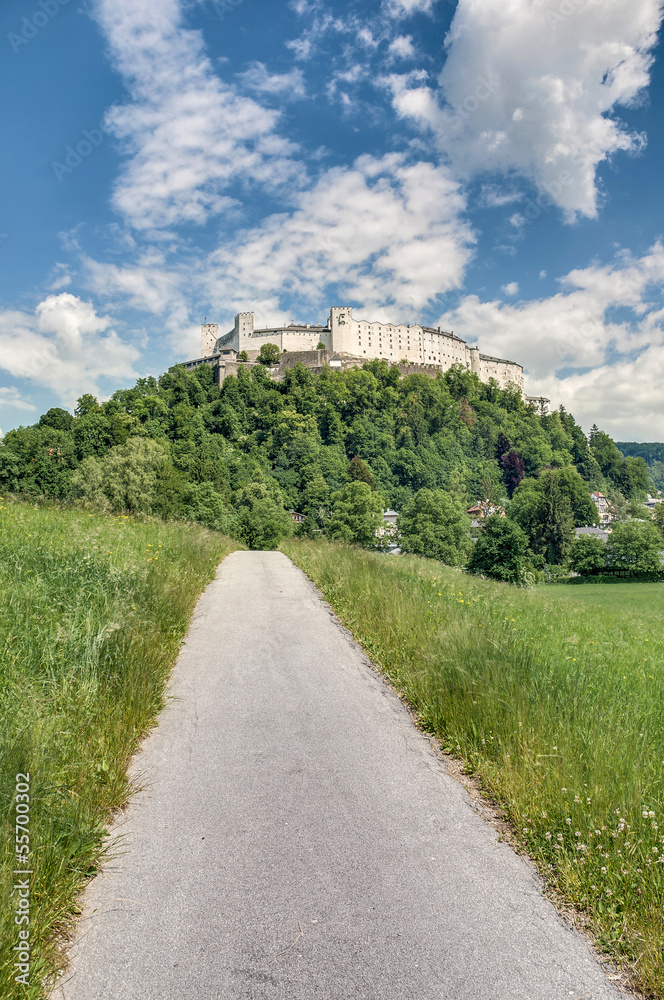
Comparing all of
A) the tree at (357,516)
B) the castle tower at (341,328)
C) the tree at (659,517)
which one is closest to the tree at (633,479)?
the tree at (659,517)

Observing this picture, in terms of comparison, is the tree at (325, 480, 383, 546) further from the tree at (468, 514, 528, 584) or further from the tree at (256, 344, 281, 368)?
the tree at (256, 344, 281, 368)

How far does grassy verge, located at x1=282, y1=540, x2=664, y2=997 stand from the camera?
8.50 feet

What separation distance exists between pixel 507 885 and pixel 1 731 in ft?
9.38

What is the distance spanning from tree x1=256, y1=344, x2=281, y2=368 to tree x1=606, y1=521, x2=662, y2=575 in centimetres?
7457

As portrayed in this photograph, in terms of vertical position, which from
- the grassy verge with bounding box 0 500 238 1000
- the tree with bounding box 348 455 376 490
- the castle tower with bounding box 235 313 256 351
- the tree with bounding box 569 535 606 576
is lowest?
the tree with bounding box 569 535 606 576

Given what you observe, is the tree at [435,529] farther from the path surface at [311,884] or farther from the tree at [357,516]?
the path surface at [311,884]

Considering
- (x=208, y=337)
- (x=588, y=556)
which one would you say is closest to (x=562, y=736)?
(x=588, y=556)

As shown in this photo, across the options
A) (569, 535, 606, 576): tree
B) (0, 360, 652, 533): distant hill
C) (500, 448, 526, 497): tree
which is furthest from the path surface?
(500, 448, 526, 497): tree

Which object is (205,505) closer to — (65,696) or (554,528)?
(65,696)

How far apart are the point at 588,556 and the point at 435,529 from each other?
2943 centimetres

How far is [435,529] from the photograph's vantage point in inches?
2116

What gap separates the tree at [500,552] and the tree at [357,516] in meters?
16.9

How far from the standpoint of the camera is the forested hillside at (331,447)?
5866 cm

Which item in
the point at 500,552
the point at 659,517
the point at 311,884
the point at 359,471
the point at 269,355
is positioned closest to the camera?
the point at 311,884
